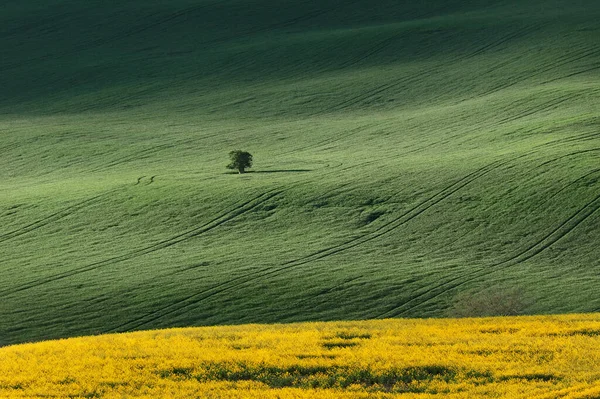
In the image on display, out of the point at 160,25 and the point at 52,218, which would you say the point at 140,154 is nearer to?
the point at 52,218

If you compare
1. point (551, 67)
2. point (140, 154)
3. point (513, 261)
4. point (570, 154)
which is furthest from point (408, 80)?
point (513, 261)

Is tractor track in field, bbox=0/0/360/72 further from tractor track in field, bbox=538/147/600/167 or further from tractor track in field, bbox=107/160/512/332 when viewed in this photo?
tractor track in field, bbox=107/160/512/332

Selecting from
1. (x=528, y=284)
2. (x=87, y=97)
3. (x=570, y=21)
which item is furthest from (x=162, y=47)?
(x=528, y=284)

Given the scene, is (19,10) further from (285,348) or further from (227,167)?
(285,348)

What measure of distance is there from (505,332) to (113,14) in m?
88.4

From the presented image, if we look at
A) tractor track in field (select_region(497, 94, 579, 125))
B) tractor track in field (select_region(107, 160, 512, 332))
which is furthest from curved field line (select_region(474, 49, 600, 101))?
tractor track in field (select_region(107, 160, 512, 332))

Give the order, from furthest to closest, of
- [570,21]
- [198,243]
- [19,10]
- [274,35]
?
[19,10], [274,35], [570,21], [198,243]

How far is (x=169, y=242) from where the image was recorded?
137 ft

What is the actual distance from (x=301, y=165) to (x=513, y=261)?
18.2 m

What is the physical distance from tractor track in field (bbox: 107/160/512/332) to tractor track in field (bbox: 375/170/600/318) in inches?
213

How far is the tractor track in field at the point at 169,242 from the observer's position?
36906 mm

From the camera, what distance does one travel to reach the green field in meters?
35.0

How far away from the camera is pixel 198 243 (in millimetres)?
41438

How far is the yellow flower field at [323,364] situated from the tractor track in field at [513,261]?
32.4 ft
